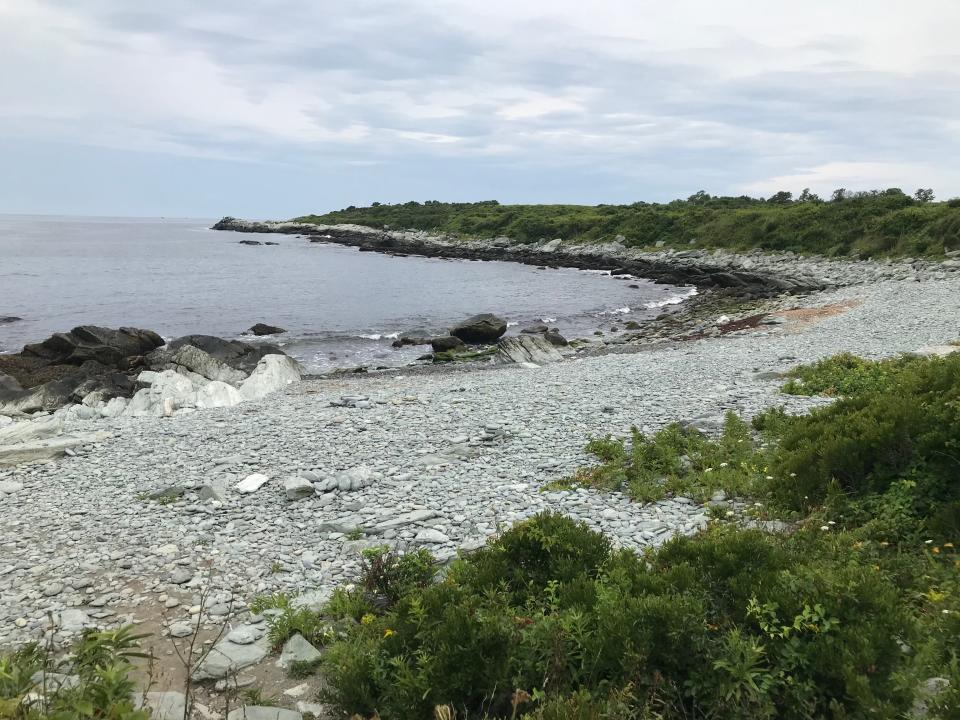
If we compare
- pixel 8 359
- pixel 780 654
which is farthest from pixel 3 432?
pixel 780 654

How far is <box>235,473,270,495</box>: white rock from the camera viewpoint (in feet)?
35.2

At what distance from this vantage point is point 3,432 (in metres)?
16.2

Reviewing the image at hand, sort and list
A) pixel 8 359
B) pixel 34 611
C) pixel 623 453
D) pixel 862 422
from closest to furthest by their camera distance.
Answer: pixel 34 611 → pixel 862 422 → pixel 623 453 → pixel 8 359

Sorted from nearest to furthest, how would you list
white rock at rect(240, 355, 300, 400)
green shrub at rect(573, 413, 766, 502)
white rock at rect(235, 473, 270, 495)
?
green shrub at rect(573, 413, 766, 502) < white rock at rect(235, 473, 270, 495) < white rock at rect(240, 355, 300, 400)

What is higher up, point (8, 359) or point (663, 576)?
point (663, 576)

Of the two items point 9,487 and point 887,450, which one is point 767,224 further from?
point 9,487

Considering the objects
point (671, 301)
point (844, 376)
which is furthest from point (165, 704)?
point (671, 301)

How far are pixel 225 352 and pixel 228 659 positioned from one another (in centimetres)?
2343

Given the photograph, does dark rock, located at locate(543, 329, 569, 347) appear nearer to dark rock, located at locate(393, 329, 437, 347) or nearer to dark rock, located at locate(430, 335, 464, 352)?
dark rock, located at locate(430, 335, 464, 352)

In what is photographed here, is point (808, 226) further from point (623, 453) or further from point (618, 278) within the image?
point (623, 453)

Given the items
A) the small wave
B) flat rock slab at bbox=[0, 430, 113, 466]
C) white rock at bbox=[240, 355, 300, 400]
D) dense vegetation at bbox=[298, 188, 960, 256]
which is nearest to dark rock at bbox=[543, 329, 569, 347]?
white rock at bbox=[240, 355, 300, 400]

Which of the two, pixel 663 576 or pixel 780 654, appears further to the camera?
pixel 663 576

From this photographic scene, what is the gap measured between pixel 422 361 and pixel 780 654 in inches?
1042

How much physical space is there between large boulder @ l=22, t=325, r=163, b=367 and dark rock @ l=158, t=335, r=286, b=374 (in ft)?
6.44
